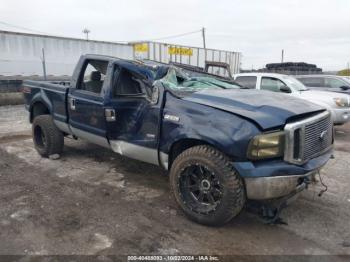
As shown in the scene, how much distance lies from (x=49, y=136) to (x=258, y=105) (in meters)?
3.82

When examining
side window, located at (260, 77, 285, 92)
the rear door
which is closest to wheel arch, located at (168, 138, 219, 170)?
the rear door

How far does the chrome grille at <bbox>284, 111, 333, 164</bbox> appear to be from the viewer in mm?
3148

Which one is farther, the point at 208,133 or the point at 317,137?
the point at 317,137

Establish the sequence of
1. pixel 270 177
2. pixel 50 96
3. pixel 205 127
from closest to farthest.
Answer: pixel 270 177 → pixel 205 127 → pixel 50 96

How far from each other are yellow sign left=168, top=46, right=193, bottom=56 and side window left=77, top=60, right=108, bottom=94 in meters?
17.2

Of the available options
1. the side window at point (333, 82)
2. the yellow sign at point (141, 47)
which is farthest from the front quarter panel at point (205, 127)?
the yellow sign at point (141, 47)

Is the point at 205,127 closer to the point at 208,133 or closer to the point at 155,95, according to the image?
the point at 208,133

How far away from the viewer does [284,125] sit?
3.23 metres

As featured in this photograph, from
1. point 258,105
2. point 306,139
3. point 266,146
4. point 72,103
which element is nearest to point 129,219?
point 266,146

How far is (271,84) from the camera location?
9203 millimetres

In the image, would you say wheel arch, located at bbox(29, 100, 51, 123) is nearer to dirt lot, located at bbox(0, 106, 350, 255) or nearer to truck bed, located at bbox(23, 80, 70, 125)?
truck bed, located at bbox(23, 80, 70, 125)

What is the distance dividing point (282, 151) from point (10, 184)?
372 centimetres

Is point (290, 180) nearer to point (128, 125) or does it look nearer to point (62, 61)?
point (128, 125)

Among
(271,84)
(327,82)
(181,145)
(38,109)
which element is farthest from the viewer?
(327,82)
